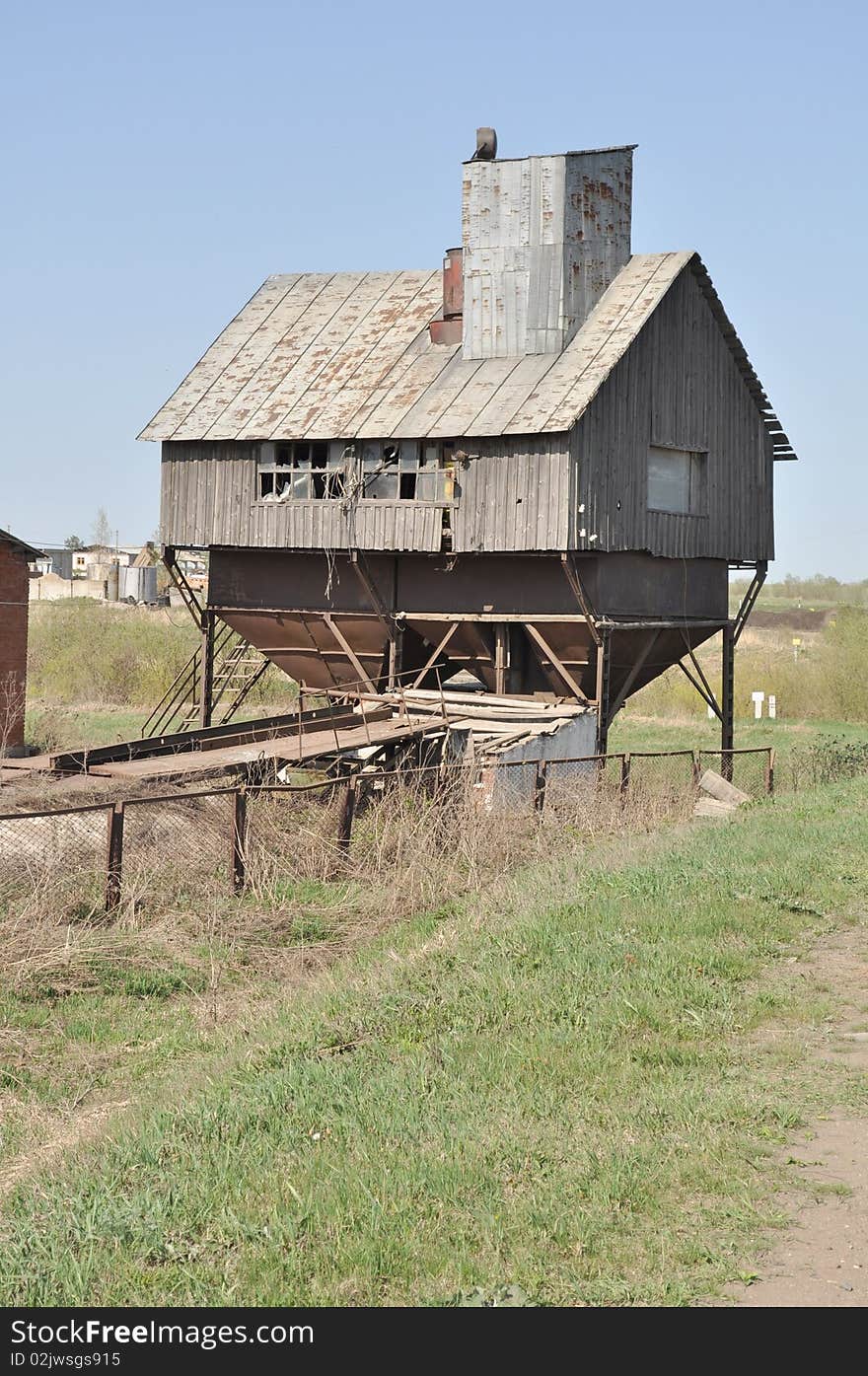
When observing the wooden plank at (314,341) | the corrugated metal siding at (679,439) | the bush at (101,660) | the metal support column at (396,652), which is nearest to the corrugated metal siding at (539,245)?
the corrugated metal siding at (679,439)

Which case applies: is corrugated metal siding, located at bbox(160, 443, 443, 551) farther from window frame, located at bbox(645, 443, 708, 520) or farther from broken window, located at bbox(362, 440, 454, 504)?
window frame, located at bbox(645, 443, 708, 520)

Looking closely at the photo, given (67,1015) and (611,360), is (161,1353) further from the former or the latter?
(611,360)

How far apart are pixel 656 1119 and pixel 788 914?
16.5 feet

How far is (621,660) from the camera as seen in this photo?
2770 centimetres

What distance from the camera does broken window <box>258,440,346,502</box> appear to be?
1065 inches

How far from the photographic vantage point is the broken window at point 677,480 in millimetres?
27125

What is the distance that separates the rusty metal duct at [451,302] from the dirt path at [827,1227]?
2124cm

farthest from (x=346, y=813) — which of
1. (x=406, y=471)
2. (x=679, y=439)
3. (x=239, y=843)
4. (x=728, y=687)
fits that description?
(x=728, y=687)

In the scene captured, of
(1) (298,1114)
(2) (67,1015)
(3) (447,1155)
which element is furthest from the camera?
(2) (67,1015)

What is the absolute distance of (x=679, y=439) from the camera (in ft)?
90.7

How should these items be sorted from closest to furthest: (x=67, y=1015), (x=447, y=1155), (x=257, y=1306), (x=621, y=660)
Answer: (x=257, y=1306), (x=447, y=1155), (x=67, y=1015), (x=621, y=660)

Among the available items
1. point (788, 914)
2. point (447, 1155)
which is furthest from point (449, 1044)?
point (788, 914)

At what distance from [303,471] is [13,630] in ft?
27.3

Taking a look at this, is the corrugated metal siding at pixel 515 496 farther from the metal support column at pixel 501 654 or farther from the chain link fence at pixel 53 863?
the chain link fence at pixel 53 863
